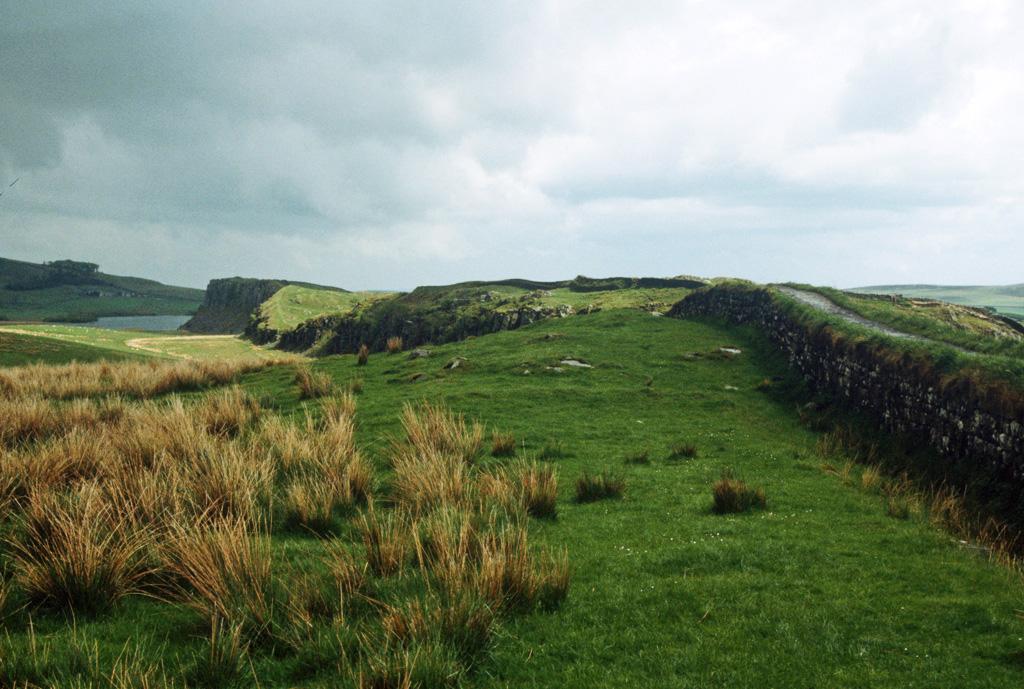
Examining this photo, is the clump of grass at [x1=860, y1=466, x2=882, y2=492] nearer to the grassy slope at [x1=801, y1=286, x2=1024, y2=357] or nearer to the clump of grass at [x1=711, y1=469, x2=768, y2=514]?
the clump of grass at [x1=711, y1=469, x2=768, y2=514]

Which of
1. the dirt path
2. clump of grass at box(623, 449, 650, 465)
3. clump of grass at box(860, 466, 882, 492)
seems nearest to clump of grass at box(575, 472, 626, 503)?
clump of grass at box(623, 449, 650, 465)

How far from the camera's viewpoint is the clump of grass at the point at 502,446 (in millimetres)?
13109

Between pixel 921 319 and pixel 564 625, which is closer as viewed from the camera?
pixel 564 625

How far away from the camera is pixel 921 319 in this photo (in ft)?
67.0

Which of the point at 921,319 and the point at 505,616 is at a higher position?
the point at 921,319

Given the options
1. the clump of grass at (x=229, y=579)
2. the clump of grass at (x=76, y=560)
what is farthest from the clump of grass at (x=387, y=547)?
the clump of grass at (x=76, y=560)

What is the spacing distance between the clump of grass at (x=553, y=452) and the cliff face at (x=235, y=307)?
177860mm

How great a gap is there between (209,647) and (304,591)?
1018 mm

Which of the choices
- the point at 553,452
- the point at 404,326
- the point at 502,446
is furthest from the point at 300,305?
the point at 553,452

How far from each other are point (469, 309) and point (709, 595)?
184ft

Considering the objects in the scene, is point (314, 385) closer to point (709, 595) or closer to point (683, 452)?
point (683, 452)

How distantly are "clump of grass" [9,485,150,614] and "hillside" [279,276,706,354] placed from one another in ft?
127

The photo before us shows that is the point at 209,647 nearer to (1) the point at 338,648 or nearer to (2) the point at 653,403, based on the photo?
(1) the point at 338,648

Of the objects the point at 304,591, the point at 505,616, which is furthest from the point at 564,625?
the point at 304,591
